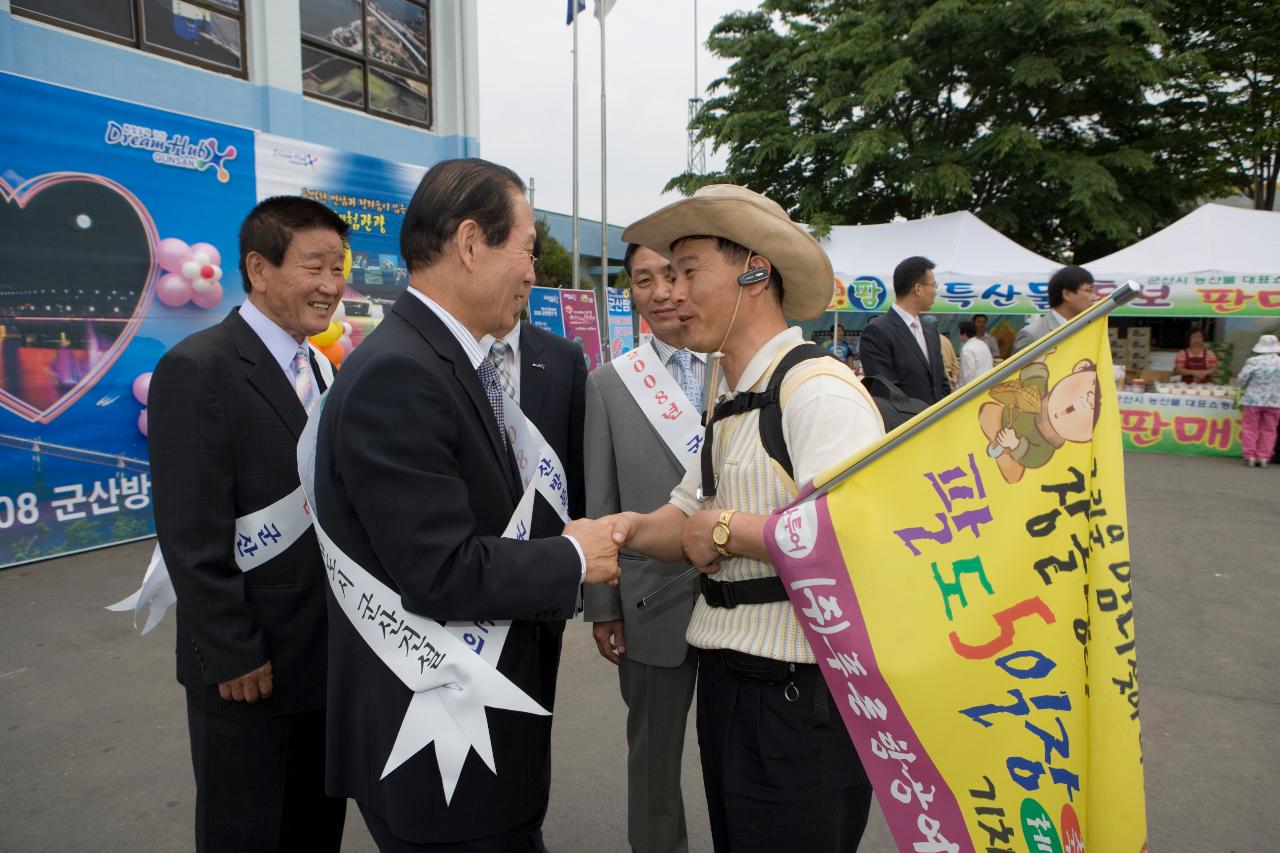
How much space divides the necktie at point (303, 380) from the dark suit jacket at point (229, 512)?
0.18 feet

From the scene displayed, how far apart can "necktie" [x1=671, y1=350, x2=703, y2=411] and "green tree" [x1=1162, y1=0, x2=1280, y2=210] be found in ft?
59.9

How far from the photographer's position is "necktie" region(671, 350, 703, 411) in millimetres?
2559

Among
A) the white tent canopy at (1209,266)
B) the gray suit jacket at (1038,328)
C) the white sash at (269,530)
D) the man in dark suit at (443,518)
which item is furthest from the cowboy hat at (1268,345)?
the white sash at (269,530)

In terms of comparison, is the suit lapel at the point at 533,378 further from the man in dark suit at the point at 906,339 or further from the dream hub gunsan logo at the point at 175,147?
the dream hub gunsan logo at the point at 175,147

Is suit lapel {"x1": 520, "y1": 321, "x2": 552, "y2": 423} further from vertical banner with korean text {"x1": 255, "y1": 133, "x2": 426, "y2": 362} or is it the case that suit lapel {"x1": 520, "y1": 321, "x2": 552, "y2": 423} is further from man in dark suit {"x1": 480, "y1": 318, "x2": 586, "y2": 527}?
vertical banner with korean text {"x1": 255, "y1": 133, "x2": 426, "y2": 362}

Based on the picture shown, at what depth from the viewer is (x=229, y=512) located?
5.98ft

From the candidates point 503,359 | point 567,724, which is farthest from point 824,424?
point 567,724

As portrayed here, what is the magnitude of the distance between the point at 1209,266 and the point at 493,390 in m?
12.2

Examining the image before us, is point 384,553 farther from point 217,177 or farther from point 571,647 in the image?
point 217,177

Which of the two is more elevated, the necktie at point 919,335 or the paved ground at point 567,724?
the necktie at point 919,335

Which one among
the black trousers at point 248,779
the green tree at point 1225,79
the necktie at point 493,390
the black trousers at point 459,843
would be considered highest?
the green tree at point 1225,79

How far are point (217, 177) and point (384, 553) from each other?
6124mm

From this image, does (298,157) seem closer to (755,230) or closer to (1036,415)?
(755,230)

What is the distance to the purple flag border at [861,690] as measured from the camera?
1.33 meters
